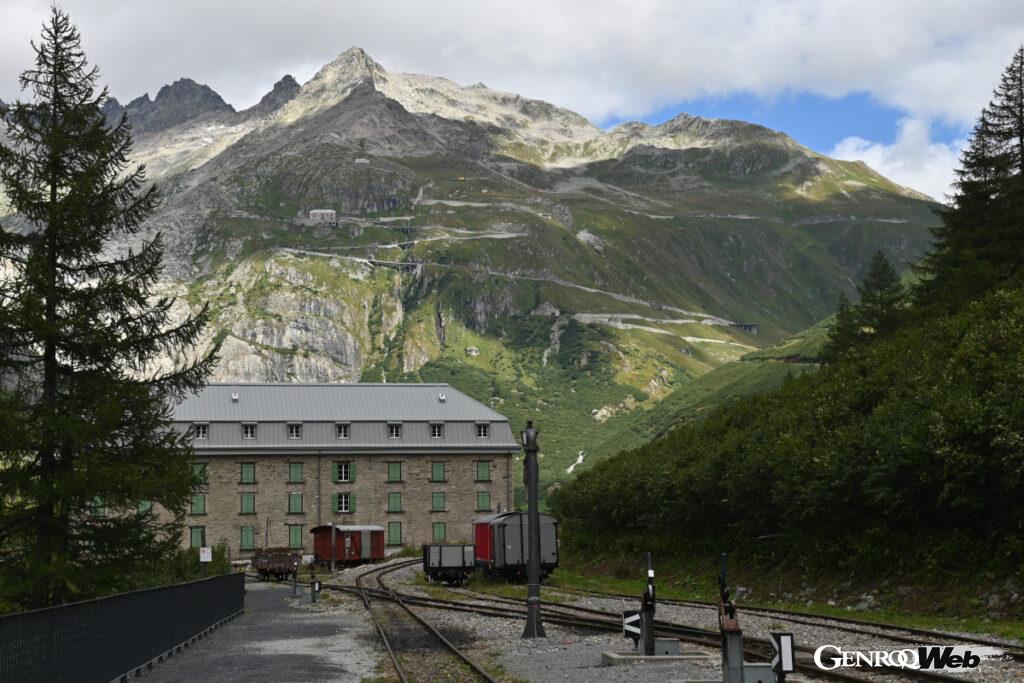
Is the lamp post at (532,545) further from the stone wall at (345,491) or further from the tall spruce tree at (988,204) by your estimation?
the stone wall at (345,491)

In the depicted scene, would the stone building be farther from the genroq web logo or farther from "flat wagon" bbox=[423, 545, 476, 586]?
the genroq web logo

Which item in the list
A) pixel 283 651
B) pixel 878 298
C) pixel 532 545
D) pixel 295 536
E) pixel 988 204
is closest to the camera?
pixel 283 651

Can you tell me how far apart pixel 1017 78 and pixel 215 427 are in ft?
207

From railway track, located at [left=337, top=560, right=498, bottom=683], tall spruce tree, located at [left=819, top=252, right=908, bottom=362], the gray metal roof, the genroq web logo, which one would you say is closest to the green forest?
the genroq web logo

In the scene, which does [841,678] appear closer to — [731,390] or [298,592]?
[298,592]

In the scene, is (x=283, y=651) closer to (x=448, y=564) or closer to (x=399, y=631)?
(x=399, y=631)

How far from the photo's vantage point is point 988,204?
62.3m

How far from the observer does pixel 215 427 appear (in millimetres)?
88125

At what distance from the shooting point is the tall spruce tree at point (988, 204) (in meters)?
56.5

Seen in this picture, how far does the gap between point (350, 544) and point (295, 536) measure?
13495 millimetres

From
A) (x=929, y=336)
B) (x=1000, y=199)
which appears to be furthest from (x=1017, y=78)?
(x=929, y=336)

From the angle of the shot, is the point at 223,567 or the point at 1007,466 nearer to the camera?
Answer: the point at 1007,466

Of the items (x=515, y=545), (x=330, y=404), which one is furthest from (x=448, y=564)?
(x=330, y=404)

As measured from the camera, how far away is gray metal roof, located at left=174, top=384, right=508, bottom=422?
90.3 m
